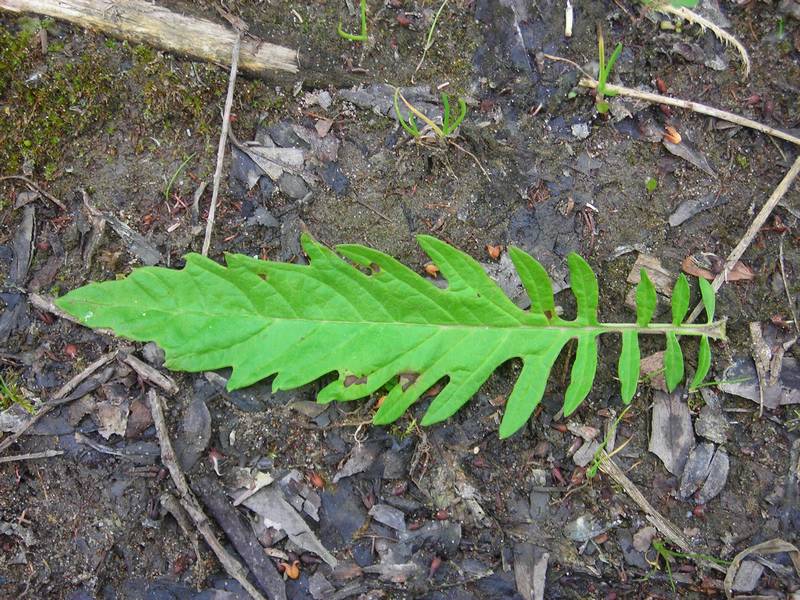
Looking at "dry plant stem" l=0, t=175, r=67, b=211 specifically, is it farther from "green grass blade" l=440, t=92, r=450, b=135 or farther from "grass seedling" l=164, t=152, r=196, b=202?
"green grass blade" l=440, t=92, r=450, b=135

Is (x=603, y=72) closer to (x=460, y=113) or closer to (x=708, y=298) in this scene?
(x=460, y=113)

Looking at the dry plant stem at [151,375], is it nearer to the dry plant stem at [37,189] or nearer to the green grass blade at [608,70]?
the dry plant stem at [37,189]

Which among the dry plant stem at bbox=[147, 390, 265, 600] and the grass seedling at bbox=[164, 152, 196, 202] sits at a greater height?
the grass seedling at bbox=[164, 152, 196, 202]

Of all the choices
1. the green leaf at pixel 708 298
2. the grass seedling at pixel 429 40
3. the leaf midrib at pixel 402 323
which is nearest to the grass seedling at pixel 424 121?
the grass seedling at pixel 429 40

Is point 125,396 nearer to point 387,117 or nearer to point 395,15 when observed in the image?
point 387,117

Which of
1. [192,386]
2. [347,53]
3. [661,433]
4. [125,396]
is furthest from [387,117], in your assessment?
[661,433]

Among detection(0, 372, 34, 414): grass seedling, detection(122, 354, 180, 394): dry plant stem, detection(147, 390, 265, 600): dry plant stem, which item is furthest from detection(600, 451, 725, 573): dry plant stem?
detection(0, 372, 34, 414): grass seedling

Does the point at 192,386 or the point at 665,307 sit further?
the point at 665,307
